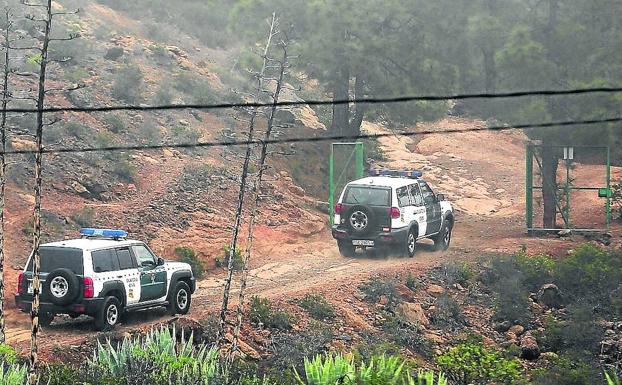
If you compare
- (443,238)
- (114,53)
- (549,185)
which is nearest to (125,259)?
(443,238)

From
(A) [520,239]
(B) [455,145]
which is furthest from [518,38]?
(B) [455,145]

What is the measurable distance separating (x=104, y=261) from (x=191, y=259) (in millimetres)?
6951

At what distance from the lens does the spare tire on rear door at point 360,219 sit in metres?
23.9

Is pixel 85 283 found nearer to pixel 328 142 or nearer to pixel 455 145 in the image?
pixel 328 142

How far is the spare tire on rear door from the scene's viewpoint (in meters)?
23.9

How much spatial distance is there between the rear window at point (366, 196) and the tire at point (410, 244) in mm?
1240

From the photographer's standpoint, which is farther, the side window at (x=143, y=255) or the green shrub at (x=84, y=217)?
the green shrub at (x=84, y=217)

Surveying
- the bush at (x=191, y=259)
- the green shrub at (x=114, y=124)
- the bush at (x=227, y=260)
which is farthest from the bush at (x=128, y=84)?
the bush at (x=191, y=259)

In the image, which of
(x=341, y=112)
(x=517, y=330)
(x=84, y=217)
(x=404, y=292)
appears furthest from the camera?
(x=341, y=112)

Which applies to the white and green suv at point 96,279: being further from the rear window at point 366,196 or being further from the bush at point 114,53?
the bush at point 114,53

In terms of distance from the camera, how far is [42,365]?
1507 cm

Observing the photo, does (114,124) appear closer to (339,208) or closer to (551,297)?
(339,208)

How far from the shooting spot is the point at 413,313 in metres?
22.2

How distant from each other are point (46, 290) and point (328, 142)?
2325 centimetres
